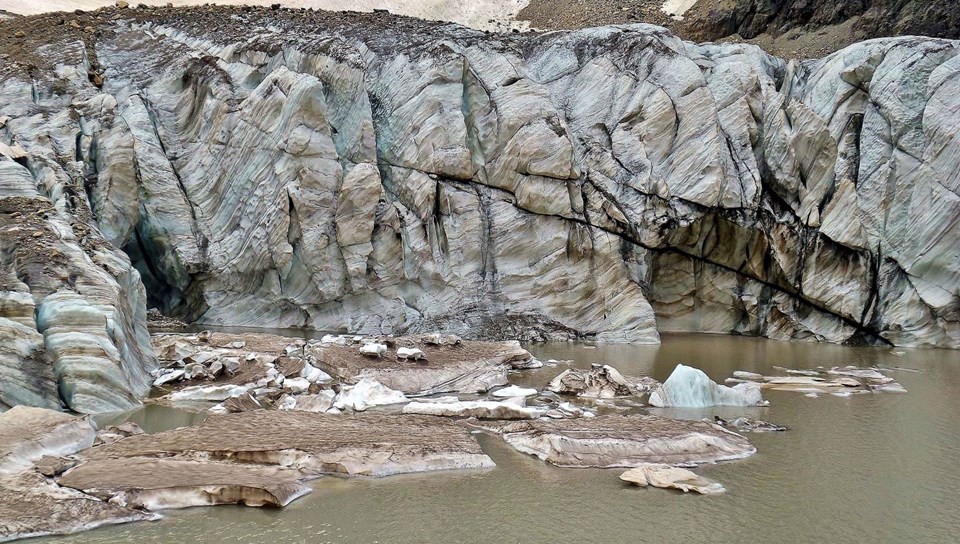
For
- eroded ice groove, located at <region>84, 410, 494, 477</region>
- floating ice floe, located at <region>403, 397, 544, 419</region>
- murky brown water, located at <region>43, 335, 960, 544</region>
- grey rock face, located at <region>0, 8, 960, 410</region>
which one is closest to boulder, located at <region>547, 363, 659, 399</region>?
floating ice floe, located at <region>403, 397, 544, 419</region>

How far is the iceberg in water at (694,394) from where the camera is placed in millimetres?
14469

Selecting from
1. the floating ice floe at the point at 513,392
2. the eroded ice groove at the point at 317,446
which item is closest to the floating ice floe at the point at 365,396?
the eroded ice groove at the point at 317,446

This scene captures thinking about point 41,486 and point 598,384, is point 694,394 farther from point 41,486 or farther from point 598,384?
point 41,486

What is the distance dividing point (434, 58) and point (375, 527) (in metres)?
21.9

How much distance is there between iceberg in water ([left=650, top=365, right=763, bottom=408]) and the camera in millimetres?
14469

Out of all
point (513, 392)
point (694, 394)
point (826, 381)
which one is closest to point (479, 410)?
point (513, 392)

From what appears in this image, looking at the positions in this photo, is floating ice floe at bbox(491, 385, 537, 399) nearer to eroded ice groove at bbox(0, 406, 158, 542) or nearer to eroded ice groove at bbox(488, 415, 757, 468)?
eroded ice groove at bbox(488, 415, 757, 468)

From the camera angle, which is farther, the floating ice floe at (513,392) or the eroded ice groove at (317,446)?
the floating ice floe at (513,392)

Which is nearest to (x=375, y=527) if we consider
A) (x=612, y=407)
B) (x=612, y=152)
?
(x=612, y=407)

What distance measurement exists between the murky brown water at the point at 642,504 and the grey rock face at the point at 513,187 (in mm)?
12394

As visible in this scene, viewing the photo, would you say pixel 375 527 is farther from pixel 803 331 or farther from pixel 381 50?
pixel 381 50

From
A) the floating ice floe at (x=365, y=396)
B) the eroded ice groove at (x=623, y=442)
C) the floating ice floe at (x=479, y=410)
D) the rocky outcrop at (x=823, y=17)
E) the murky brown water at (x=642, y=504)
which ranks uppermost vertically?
the rocky outcrop at (x=823, y=17)

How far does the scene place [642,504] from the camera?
8.96 m

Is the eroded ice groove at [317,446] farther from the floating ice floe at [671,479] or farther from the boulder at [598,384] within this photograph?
the boulder at [598,384]
